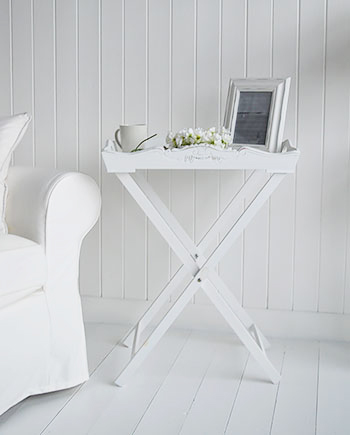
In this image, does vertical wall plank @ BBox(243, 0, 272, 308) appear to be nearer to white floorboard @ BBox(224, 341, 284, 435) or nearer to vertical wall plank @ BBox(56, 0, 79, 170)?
white floorboard @ BBox(224, 341, 284, 435)

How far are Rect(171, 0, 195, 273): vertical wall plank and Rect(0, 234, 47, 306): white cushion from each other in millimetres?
870

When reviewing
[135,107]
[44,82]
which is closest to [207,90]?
[135,107]

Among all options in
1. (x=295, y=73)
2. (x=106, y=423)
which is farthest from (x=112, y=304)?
(x=295, y=73)

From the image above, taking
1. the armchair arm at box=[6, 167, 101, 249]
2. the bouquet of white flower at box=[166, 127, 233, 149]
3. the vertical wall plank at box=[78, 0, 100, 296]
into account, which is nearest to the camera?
the armchair arm at box=[6, 167, 101, 249]

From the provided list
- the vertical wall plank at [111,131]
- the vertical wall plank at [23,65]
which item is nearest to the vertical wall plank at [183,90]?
the vertical wall plank at [111,131]

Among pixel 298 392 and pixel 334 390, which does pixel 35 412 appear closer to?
pixel 298 392

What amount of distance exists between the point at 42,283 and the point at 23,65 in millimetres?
1210

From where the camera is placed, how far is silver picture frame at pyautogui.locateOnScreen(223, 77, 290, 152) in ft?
7.97

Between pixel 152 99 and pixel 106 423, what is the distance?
4.44 ft

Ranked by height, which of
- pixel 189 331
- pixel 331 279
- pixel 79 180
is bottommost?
pixel 189 331

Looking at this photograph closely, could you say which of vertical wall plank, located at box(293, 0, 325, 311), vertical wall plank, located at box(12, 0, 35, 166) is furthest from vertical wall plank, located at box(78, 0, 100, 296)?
vertical wall plank, located at box(293, 0, 325, 311)

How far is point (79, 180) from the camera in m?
2.26

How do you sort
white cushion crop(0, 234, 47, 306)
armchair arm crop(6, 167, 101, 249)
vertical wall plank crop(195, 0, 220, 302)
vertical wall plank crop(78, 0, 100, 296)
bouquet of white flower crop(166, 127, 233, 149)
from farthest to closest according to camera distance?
vertical wall plank crop(78, 0, 100, 296), vertical wall plank crop(195, 0, 220, 302), bouquet of white flower crop(166, 127, 233, 149), armchair arm crop(6, 167, 101, 249), white cushion crop(0, 234, 47, 306)

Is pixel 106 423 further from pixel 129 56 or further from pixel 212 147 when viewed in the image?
pixel 129 56
